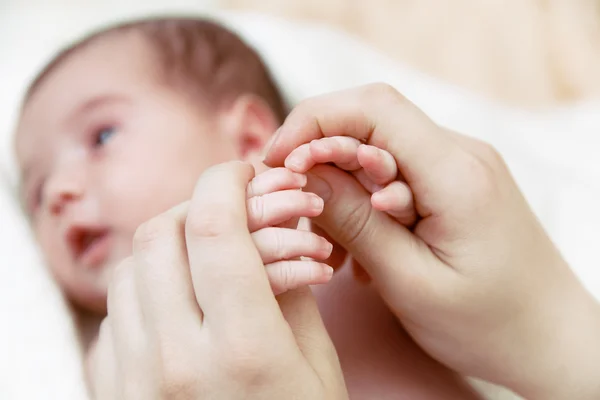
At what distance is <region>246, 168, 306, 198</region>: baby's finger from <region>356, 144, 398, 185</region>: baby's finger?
55 mm

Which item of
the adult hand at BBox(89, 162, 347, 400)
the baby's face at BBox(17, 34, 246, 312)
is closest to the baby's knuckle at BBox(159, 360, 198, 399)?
the adult hand at BBox(89, 162, 347, 400)

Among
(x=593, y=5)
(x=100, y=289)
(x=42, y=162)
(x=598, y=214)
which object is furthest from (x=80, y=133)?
(x=593, y=5)

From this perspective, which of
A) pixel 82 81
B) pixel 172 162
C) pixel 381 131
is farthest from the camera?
pixel 82 81

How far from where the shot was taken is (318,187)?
60 cm

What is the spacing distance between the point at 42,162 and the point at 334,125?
58 centimetres

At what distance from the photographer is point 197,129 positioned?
3.08 feet

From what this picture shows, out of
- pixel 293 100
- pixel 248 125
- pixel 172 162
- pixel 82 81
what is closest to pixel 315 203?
pixel 172 162

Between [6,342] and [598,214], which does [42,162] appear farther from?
[598,214]

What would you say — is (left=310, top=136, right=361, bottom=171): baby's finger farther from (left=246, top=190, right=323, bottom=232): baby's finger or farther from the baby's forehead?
the baby's forehead

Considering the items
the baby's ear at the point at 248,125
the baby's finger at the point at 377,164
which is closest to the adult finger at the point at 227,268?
the baby's finger at the point at 377,164

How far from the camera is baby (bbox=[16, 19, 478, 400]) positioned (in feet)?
1.85

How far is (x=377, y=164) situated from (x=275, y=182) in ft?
0.29

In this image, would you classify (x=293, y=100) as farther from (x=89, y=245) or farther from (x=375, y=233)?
(x=375, y=233)

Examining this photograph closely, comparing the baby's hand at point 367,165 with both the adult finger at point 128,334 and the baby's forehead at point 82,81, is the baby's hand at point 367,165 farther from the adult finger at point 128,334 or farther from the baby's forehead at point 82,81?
the baby's forehead at point 82,81
